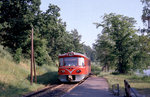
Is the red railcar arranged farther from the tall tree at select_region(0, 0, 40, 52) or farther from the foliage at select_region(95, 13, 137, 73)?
the foliage at select_region(95, 13, 137, 73)

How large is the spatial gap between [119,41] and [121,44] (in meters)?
0.71

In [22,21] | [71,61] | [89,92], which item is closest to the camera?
[89,92]

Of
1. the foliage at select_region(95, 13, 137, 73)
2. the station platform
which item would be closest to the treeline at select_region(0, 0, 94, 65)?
the station platform

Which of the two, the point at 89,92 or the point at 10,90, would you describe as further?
the point at 10,90

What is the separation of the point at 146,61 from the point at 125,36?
6.15 meters

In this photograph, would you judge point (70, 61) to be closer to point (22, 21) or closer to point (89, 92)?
point (22, 21)

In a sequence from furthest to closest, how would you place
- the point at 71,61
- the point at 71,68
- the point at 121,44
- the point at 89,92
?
the point at 121,44 < the point at 71,61 < the point at 71,68 < the point at 89,92

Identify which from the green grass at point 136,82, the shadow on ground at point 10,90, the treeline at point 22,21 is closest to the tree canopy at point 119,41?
the green grass at point 136,82

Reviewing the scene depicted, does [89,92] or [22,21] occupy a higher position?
[22,21]

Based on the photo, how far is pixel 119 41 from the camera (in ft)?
129

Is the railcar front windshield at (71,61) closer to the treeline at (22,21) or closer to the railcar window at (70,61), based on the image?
the railcar window at (70,61)

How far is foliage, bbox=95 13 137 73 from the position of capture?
38.4 meters

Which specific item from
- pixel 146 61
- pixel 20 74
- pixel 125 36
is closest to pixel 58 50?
pixel 125 36

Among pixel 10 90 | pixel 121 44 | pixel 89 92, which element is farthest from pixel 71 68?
pixel 121 44
